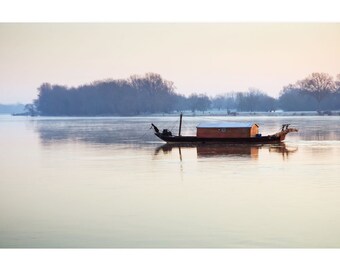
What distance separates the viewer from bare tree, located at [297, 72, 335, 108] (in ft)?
55.3

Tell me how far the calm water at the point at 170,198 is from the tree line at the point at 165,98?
3.37m

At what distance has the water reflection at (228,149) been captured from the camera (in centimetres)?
1614

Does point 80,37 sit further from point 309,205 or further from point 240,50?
point 309,205

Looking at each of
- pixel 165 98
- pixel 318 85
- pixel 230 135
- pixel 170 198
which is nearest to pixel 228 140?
pixel 230 135

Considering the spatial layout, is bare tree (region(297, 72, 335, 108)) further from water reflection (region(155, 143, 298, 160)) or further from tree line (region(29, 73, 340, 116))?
water reflection (region(155, 143, 298, 160))

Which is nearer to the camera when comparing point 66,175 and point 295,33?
point 66,175

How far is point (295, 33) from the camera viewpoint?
12992mm

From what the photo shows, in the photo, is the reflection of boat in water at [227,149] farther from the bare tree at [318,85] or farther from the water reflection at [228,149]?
the bare tree at [318,85]

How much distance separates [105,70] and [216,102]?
729 cm

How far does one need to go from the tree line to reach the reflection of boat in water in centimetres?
154

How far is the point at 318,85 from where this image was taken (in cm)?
1917
